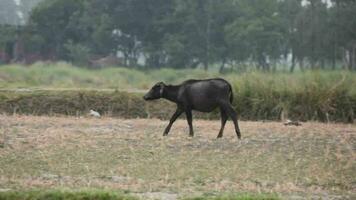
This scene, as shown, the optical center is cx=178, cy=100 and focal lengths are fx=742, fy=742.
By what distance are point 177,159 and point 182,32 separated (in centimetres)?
3672

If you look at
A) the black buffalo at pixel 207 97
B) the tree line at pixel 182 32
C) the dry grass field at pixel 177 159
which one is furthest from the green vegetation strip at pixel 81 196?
the tree line at pixel 182 32

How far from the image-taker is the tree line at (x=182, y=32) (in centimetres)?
4709

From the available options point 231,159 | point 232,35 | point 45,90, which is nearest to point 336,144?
point 231,159

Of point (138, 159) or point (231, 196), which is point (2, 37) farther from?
point (231, 196)

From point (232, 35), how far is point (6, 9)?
54.3 m

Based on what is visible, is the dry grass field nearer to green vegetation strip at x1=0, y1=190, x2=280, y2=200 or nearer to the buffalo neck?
green vegetation strip at x1=0, y1=190, x2=280, y2=200

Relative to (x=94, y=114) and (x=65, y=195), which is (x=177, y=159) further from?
(x=94, y=114)

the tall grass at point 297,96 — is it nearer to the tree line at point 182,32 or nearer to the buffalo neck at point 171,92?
the buffalo neck at point 171,92

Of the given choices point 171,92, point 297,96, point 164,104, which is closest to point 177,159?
point 171,92

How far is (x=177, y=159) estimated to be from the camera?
451 inches

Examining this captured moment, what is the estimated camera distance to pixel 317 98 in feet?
64.9

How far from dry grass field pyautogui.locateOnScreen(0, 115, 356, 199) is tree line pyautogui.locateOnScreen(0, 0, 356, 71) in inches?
1197

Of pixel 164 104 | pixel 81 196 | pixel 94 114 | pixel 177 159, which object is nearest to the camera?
pixel 81 196

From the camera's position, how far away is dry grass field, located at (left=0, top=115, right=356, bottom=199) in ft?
30.2
